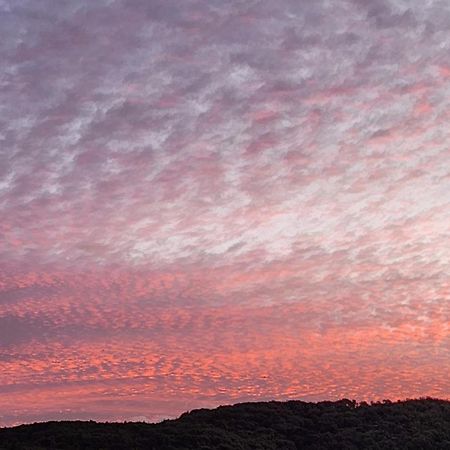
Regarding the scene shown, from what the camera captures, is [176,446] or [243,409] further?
[243,409]

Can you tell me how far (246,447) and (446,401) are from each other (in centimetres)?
1739

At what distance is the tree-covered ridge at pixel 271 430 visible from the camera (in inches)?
1421

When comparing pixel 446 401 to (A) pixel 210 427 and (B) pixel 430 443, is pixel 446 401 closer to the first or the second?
(B) pixel 430 443

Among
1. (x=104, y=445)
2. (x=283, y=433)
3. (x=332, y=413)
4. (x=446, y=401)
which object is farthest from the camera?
(x=446, y=401)

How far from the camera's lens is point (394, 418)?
42.9 m

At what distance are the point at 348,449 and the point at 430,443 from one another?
15.5 feet

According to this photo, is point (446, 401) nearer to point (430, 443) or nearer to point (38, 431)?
point (430, 443)

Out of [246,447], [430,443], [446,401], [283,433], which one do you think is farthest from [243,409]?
[446,401]

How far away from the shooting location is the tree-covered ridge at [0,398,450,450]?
118 feet

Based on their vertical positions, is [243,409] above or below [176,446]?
above

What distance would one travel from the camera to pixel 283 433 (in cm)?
4050

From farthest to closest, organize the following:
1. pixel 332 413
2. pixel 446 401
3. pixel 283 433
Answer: pixel 446 401, pixel 332 413, pixel 283 433

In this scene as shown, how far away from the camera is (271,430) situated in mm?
40250

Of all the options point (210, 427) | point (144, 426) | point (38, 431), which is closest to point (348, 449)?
point (210, 427)
